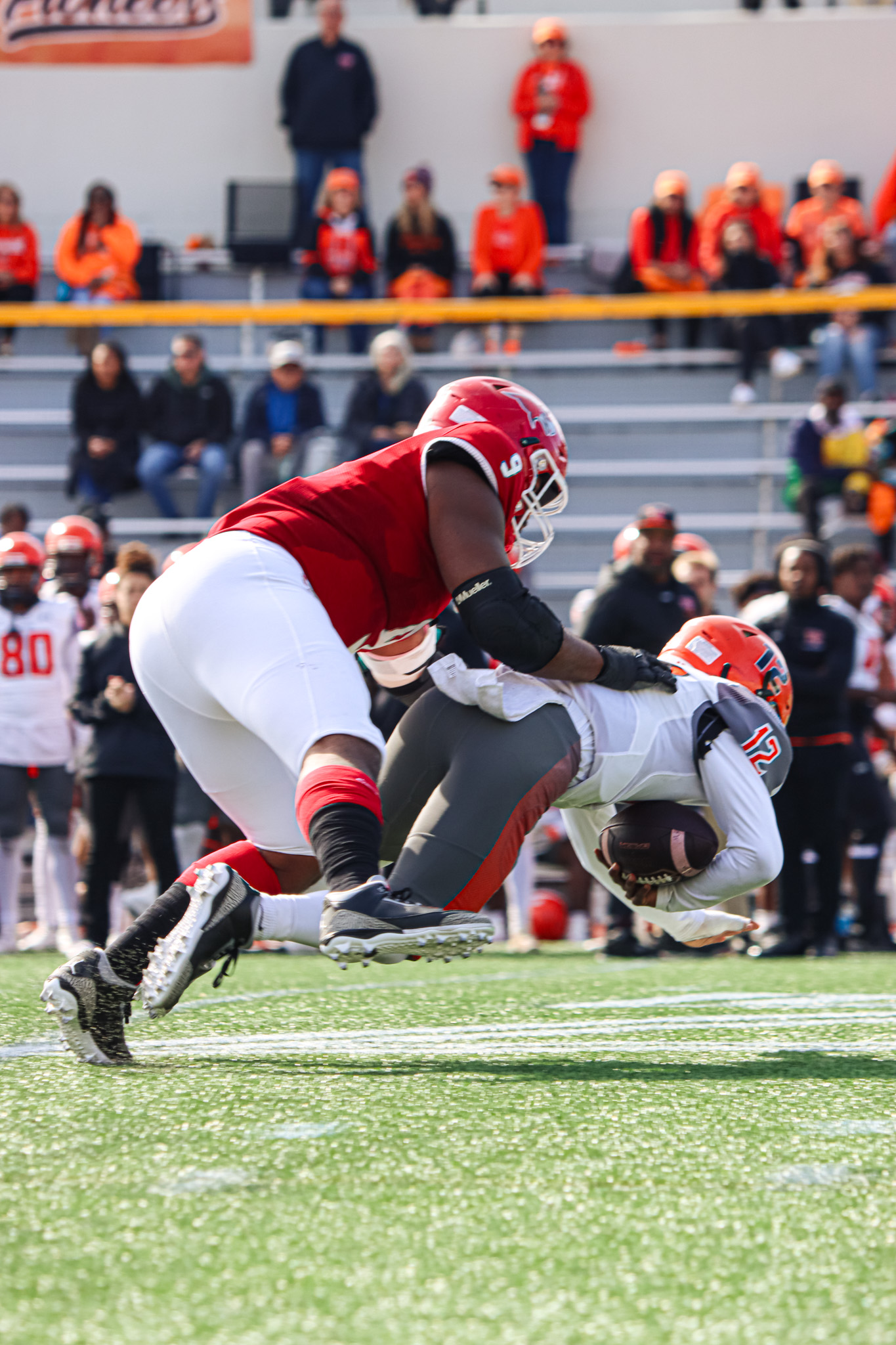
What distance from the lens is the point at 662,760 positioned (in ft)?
10.2

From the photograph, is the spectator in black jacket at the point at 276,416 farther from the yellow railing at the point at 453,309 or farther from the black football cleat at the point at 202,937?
the black football cleat at the point at 202,937

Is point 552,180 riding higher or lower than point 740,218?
higher

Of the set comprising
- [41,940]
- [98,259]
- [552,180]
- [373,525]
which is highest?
[552,180]

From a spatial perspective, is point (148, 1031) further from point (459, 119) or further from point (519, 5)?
point (519, 5)

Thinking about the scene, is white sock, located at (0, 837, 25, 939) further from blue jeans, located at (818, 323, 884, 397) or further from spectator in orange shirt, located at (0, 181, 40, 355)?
blue jeans, located at (818, 323, 884, 397)

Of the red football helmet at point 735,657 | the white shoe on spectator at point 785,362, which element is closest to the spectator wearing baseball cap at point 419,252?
the white shoe on spectator at point 785,362

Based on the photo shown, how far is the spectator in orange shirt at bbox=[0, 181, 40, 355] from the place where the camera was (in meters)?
11.0

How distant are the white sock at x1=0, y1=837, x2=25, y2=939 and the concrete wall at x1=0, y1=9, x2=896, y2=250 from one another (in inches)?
288

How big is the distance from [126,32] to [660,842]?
1147cm

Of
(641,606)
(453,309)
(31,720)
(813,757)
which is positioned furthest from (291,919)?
(453,309)

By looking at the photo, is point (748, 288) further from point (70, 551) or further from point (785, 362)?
point (70, 551)

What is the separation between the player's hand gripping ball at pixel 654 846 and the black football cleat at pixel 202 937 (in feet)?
2.86

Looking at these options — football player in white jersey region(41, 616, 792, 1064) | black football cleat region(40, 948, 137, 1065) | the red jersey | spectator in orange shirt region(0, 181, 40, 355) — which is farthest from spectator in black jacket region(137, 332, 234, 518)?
black football cleat region(40, 948, 137, 1065)

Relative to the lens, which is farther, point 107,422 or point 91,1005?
point 107,422
